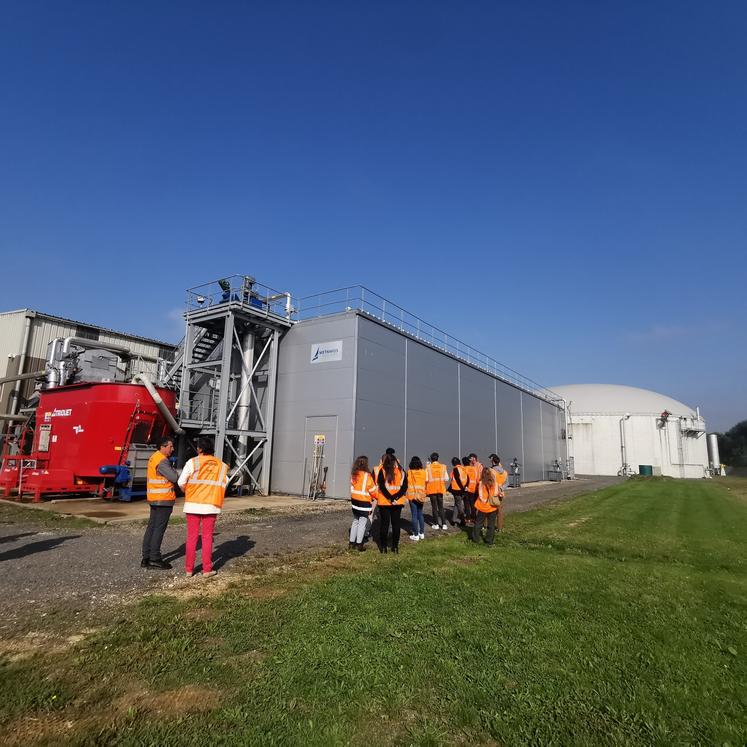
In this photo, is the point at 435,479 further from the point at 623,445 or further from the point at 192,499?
the point at 623,445

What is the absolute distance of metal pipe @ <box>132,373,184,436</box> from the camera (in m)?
17.5

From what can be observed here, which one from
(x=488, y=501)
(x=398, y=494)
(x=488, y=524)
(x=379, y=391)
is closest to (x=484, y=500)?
(x=488, y=501)

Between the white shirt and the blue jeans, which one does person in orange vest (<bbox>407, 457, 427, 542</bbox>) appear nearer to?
the blue jeans

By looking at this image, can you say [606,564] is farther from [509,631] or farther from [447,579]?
[509,631]

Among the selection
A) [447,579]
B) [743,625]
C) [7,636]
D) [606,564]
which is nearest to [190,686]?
[7,636]

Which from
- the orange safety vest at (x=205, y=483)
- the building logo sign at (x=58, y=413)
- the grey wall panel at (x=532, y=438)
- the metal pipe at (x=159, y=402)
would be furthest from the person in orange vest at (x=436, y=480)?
the grey wall panel at (x=532, y=438)

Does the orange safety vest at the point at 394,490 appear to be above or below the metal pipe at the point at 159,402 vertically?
below

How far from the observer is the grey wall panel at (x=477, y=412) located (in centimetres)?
2809

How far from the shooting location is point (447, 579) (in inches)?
271

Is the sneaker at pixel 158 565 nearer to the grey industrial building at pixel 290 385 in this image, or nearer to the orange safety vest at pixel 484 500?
the orange safety vest at pixel 484 500

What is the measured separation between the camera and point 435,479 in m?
11.6

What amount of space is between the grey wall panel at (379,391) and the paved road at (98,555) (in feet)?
21.2

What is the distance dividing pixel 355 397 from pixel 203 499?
41.0 feet

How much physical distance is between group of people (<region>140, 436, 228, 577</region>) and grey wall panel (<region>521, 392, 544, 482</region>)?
34.7 meters
